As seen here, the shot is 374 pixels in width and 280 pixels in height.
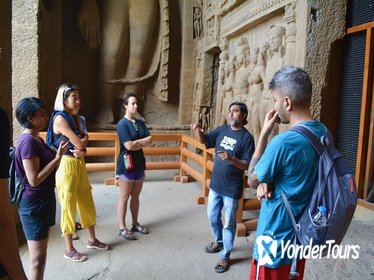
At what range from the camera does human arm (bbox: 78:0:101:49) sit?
6430mm

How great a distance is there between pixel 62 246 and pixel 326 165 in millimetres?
2583

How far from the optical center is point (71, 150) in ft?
8.92

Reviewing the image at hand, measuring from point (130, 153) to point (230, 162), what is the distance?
103 cm

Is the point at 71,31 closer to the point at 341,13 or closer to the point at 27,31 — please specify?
the point at 27,31

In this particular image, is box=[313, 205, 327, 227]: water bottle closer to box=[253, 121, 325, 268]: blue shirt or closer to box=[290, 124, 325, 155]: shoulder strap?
box=[253, 121, 325, 268]: blue shirt

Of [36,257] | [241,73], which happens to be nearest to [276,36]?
[241,73]

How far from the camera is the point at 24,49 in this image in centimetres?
500

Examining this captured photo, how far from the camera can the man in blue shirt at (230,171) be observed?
266 cm

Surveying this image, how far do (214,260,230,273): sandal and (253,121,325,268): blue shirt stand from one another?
1279 mm

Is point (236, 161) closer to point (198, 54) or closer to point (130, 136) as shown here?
point (130, 136)

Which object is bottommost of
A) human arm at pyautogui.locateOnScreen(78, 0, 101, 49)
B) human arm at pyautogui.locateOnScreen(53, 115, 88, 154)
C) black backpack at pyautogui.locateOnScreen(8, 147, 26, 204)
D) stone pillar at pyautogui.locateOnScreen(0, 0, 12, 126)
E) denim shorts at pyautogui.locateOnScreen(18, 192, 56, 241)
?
denim shorts at pyautogui.locateOnScreen(18, 192, 56, 241)

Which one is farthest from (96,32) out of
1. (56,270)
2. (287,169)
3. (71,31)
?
(287,169)

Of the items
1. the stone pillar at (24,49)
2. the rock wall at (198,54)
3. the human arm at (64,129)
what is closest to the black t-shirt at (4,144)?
the human arm at (64,129)

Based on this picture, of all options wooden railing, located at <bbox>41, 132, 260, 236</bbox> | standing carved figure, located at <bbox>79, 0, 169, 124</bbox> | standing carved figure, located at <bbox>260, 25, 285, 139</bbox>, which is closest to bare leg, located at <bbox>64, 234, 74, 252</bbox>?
wooden railing, located at <bbox>41, 132, 260, 236</bbox>
